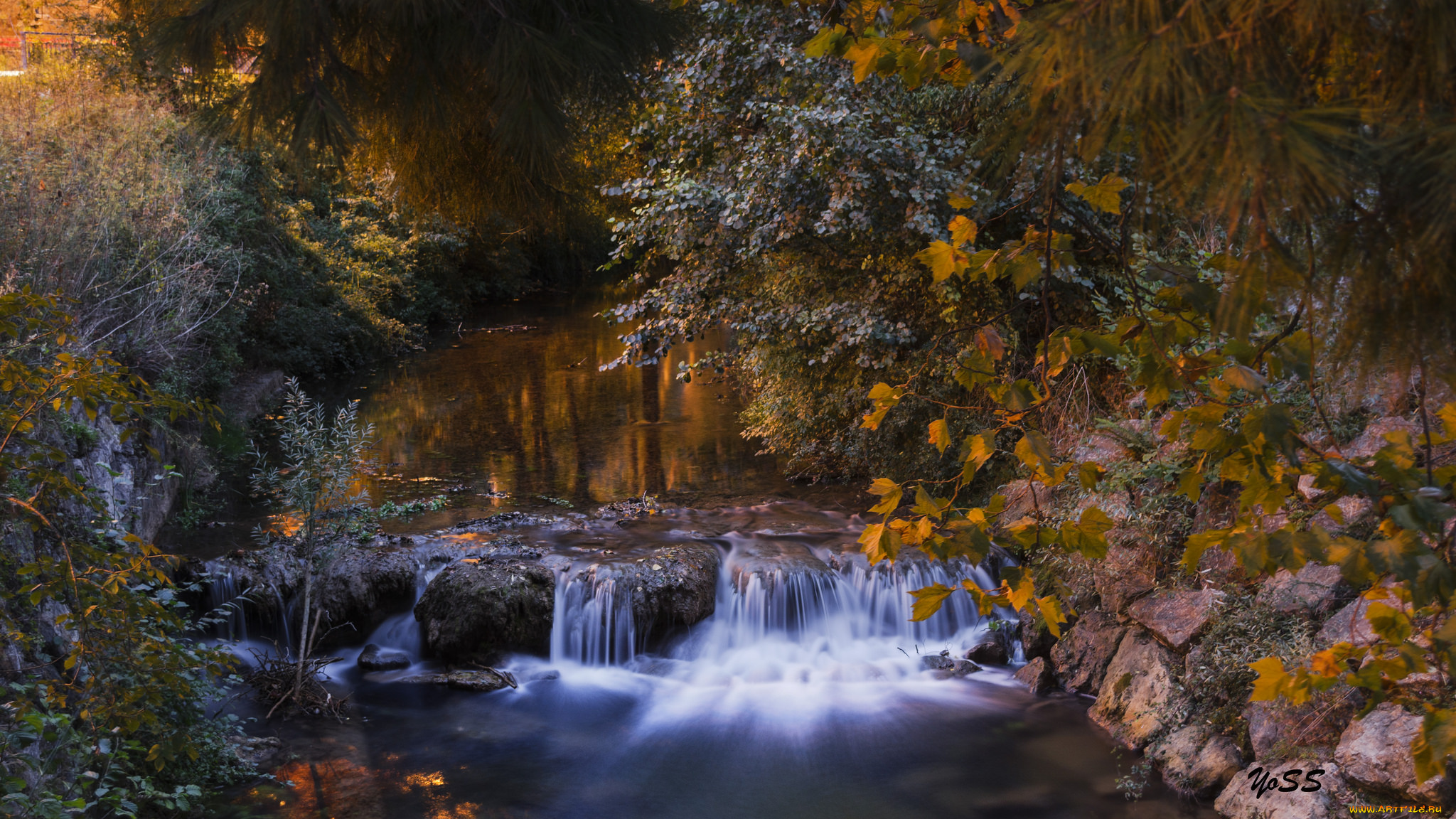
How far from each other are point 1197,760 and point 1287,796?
32.1 inches

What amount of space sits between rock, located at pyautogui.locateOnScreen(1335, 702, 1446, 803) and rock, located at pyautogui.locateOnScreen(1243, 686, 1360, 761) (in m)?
0.15

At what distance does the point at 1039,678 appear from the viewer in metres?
8.05

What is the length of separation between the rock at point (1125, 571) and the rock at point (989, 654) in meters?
1.14

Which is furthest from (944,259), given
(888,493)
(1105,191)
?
(888,493)

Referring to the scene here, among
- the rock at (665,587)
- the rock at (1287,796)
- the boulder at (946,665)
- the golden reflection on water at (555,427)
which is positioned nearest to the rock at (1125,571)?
the boulder at (946,665)

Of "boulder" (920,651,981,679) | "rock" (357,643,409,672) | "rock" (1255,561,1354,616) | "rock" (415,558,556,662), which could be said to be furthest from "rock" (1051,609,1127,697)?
"rock" (357,643,409,672)

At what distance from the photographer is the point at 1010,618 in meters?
9.00

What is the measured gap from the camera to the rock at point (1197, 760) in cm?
610

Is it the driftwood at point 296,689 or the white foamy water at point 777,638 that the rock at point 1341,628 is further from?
the driftwood at point 296,689

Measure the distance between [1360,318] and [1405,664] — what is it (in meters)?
0.79

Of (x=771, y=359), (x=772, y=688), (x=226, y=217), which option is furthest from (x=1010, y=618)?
(x=226, y=217)

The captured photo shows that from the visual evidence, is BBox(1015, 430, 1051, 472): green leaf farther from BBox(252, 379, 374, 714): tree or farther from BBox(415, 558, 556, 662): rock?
BBox(415, 558, 556, 662): rock

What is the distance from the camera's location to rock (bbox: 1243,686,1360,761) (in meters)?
5.51

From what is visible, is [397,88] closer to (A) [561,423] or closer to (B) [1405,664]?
(B) [1405,664]
